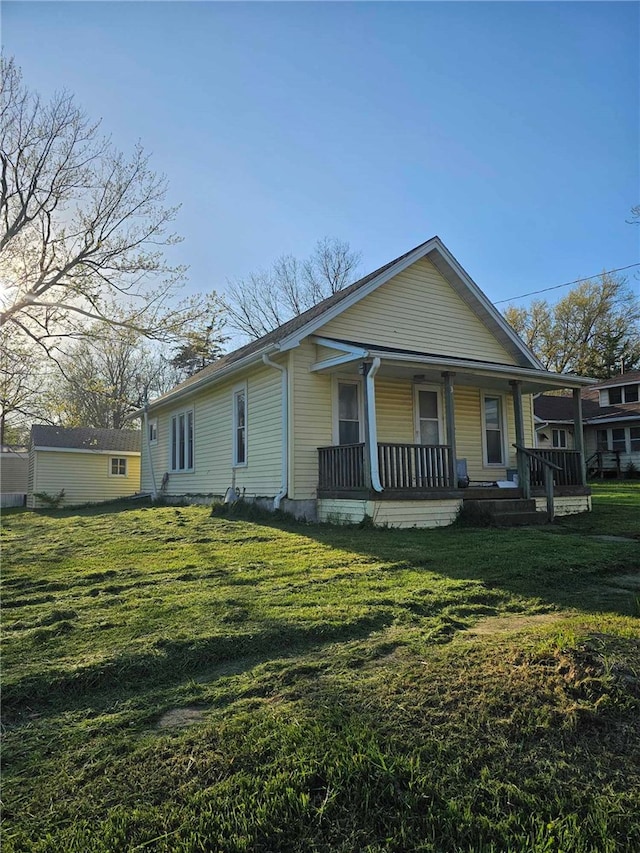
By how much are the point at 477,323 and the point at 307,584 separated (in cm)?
1068

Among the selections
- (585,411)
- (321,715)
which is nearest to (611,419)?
(585,411)

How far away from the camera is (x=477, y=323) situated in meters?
14.4

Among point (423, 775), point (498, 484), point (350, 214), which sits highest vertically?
point (350, 214)

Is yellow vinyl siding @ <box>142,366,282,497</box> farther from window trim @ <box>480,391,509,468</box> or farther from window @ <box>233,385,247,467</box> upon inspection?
window trim @ <box>480,391,509,468</box>

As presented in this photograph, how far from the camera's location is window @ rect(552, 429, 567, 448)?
31250 millimetres

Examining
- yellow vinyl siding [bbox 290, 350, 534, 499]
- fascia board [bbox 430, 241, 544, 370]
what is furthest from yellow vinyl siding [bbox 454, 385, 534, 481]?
fascia board [bbox 430, 241, 544, 370]

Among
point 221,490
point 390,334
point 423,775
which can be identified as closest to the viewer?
point 423,775

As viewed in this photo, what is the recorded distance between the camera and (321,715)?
2662mm

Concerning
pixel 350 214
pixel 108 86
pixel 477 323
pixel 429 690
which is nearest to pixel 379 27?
pixel 108 86

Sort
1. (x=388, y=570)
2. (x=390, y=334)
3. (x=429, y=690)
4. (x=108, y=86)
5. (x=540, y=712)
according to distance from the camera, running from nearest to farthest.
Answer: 1. (x=540, y=712)
2. (x=429, y=690)
3. (x=388, y=570)
4. (x=108, y=86)
5. (x=390, y=334)

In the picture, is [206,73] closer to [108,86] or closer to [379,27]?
[108,86]

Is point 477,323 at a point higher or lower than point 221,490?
higher

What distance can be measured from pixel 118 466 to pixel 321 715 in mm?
26949

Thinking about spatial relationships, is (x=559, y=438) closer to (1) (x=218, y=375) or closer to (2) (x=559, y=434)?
(2) (x=559, y=434)
